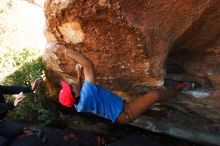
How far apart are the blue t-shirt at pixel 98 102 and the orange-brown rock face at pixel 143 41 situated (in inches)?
18.3

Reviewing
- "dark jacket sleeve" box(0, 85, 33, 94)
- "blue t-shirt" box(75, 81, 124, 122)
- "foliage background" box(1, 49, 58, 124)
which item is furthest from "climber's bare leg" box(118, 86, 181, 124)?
"foliage background" box(1, 49, 58, 124)

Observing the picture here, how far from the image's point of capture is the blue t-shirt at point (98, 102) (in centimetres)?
477

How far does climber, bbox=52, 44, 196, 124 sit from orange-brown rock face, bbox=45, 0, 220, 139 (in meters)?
0.17

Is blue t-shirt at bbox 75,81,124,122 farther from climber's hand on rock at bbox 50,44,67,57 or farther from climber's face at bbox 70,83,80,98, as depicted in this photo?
climber's hand on rock at bbox 50,44,67,57

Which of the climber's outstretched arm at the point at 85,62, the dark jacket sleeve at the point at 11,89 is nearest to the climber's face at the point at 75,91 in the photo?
the climber's outstretched arm at the point at 85,62

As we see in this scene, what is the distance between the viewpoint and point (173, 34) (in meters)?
4.50

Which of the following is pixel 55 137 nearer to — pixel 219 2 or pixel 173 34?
pixel 173 34

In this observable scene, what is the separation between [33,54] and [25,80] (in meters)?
0.90

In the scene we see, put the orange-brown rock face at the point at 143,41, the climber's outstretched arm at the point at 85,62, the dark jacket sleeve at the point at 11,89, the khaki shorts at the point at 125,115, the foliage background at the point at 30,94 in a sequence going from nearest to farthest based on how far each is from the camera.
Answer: the orange-brown rock face at the point at 143,41 < the climber's outstretched arm at the point at 85,62 < the khaki shorts at the point at 125,115 < the dark jacket sleeve at the point at 11,89 < the foliage background at the point at 30,94

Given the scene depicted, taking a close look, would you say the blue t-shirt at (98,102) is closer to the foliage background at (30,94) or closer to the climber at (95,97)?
the climber at (95,97)

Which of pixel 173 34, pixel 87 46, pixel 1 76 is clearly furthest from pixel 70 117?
pixel 173 34

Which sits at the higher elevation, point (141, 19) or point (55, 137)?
point (141, 19)

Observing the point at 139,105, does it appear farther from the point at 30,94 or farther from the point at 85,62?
the point at 30,94

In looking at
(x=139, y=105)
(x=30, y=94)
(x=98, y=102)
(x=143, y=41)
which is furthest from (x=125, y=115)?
(x=30, y=94)
